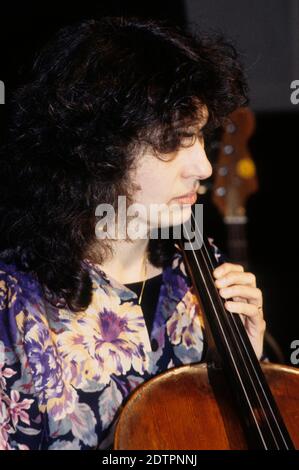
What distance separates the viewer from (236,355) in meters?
0.93

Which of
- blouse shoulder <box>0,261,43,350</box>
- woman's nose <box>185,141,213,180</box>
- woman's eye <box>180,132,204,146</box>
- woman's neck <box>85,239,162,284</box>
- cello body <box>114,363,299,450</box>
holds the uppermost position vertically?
woman's eye <box>180,132,204,146</box>

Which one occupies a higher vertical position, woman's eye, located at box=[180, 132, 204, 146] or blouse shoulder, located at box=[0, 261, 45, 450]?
woman's eye, located at box=[180, 132, 204, 146]

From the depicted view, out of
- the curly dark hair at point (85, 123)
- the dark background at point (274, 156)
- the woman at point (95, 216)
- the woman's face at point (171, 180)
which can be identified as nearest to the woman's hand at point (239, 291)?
the woman at point (95, 216)

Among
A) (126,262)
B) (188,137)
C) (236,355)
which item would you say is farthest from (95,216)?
(236,355)

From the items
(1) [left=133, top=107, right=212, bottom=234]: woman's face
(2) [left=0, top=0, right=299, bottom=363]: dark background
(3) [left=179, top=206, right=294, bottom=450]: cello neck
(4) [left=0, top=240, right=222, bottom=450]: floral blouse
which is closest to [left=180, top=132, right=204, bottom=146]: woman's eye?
(1) [left=133, top=107, right=212, bottom=234]: woman's face

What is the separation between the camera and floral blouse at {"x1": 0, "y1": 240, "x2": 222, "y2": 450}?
0.95 m

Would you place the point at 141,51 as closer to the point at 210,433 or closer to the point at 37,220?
the point at 37,220

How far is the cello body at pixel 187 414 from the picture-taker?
0.86m

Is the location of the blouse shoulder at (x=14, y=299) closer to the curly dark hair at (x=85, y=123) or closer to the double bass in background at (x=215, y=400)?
the curly dark hair at (x=85, y=123)

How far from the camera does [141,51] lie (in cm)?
98

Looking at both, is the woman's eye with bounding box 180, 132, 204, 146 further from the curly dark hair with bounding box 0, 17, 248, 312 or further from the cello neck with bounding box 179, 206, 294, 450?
the cello neck with bounding box 179, 206, 294, 450

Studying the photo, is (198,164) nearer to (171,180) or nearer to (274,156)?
(171,180)

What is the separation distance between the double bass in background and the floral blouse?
4.2 inches

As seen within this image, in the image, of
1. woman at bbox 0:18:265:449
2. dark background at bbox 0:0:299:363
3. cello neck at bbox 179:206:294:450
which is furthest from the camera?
dark background at bbox 0:0:299:363
